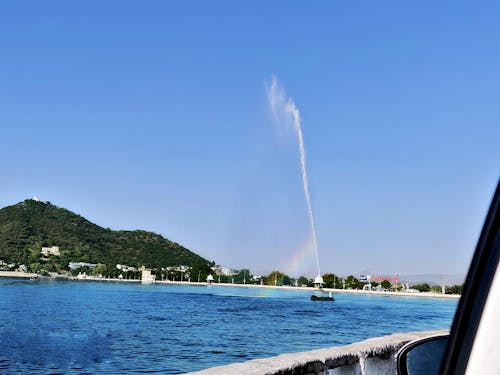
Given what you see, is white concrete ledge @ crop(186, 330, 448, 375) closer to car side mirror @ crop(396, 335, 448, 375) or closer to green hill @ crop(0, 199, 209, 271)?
car side mirror @ crop(396, 335, 448, 375)

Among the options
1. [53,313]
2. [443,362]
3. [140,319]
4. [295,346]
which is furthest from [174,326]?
[443,362]

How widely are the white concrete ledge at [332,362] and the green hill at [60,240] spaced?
573ft

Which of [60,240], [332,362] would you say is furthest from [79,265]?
[332,362]

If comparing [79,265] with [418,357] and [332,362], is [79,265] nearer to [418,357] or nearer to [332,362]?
[332,362]

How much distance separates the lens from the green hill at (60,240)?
6762 inches

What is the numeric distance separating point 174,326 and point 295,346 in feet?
58.5

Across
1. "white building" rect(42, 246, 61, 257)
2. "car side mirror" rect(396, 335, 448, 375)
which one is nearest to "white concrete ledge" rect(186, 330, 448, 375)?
"car side mirror" rect(396, 335, 448, 375)

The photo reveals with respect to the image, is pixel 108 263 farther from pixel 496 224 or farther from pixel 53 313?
pixel 496 224

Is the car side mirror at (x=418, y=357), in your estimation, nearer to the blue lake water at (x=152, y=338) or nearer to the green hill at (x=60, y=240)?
the blue lake water at (x=152, y=338)

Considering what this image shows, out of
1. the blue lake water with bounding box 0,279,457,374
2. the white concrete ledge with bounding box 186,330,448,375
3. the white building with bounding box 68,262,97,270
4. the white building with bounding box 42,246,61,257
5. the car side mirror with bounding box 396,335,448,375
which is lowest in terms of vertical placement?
the blue lake water with bounding box 0,279,457,374

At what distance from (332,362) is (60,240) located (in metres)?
178

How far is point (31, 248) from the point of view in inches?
6821

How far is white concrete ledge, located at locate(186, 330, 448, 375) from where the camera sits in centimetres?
439

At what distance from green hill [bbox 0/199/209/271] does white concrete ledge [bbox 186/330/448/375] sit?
174705mm
